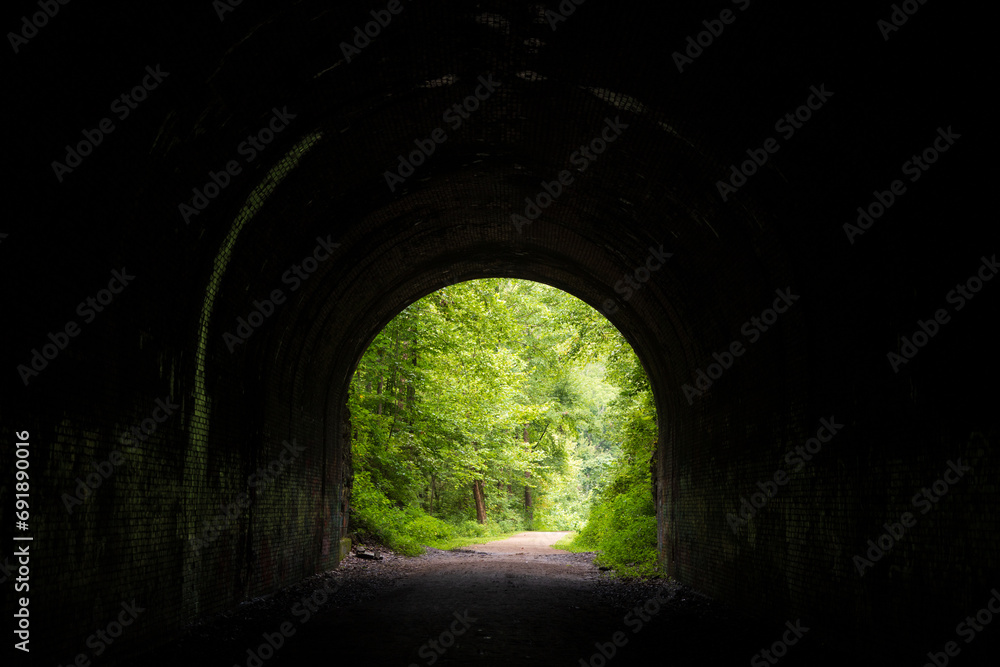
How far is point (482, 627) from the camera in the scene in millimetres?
8898

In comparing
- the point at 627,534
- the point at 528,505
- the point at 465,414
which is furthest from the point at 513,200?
the point at 528,505

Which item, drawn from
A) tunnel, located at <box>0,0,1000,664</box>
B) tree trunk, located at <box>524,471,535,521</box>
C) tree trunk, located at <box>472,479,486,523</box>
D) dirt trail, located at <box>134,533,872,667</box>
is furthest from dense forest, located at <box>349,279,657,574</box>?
tree trunk, located at <box>524,471,535,521</box>

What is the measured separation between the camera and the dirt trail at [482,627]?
716cm

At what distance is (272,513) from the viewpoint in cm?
1179

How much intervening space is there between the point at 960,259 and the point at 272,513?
9.48m

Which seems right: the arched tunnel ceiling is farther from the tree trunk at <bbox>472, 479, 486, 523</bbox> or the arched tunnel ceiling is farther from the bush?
the tree trunk at <bbox>472, 479, 486, 523</bbox>

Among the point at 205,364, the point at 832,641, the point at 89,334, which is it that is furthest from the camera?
the point at 205,364

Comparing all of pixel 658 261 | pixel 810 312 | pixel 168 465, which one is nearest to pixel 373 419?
pixel 658 261

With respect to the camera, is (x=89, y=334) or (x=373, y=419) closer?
(x=89, y=334)

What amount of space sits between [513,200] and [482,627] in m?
6.36

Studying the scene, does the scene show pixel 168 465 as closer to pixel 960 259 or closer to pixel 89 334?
pixel 89 334

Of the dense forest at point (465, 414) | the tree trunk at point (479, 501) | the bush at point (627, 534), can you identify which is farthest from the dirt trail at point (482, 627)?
the tree trunk at point (479, 501)

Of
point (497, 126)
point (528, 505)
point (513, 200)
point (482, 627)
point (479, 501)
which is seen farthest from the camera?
point (528, 505)

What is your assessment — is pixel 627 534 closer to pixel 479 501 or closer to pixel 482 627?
pixel 482 627
